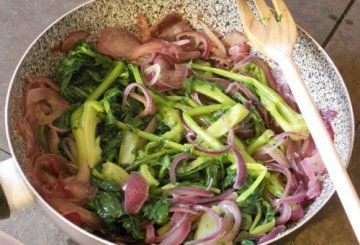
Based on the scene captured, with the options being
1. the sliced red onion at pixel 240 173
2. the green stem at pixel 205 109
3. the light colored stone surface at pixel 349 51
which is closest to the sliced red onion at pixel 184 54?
the green stem at pixel 205 109

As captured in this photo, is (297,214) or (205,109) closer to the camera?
(297,214)

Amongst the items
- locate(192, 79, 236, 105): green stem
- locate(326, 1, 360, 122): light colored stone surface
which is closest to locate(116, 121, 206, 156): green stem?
locate(192, 79, 236, 105): green stem

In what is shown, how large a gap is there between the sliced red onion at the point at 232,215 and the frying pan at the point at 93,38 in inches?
3.0

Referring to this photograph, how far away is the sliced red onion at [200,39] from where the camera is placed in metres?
0.98

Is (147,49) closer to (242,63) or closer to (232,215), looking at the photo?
(242,63)

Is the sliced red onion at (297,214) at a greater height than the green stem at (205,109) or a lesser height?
lesser

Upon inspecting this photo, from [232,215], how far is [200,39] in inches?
13.4

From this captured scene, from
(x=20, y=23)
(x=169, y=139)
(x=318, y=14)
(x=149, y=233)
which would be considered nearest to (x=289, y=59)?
(x=169, y=139)

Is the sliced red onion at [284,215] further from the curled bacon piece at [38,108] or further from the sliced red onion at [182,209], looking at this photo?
the curled bacon piece at [38,108]

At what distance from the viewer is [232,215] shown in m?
Answer: 0.79

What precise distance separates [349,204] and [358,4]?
2.27ft

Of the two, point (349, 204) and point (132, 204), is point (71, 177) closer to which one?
point (132, 204)

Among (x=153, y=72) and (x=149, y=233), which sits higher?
(x=153, y=72)

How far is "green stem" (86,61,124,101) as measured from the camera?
2.97 ft
